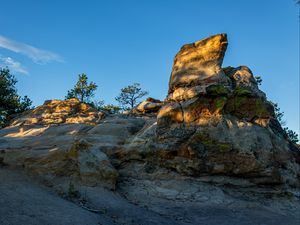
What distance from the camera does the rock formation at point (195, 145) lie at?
1305cm

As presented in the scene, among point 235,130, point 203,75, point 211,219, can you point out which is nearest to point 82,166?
point 211,219

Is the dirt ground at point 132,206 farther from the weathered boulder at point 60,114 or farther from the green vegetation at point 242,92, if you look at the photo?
the weathered boulder at point 60,114

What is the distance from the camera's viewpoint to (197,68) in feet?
61.8

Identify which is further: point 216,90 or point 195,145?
point 216,90

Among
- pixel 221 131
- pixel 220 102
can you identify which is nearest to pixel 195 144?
pixel 221 131

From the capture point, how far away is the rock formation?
514 inches

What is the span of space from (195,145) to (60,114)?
17.6 m

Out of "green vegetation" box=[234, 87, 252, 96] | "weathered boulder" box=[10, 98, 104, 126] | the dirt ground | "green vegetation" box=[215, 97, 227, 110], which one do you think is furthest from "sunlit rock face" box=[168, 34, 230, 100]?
"weathered boulder" box=[10, 98, 104, 126]

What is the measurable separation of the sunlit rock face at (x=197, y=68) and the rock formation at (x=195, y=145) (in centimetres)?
5

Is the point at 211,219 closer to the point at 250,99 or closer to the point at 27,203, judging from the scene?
the point at 27,203

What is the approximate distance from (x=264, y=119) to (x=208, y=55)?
522 centimetres

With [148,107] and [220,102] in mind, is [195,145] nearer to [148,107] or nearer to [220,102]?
[220,102]

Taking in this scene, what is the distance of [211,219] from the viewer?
11.0 metres

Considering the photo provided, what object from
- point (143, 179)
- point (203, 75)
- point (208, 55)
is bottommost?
point (143, 179)
